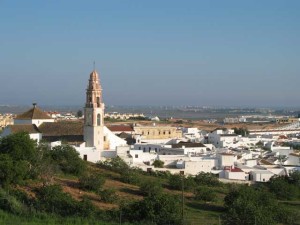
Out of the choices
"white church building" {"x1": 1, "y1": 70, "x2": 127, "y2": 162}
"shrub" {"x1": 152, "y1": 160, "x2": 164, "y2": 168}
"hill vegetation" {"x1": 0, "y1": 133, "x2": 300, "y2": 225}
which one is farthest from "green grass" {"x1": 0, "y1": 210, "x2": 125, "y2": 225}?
"shrub" {"x1": 152, "y1": 160, "x2": 164, "y2": 168}

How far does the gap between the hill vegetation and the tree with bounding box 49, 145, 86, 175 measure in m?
0.03

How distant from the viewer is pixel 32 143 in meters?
26.8

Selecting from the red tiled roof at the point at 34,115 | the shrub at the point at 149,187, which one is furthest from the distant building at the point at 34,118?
the shrub at the point at 149,187

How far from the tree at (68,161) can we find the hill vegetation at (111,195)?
0.08 ft

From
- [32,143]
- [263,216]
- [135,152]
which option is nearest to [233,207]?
[263,216]

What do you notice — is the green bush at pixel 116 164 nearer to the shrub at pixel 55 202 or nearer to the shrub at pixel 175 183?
the shrub at pixel 175 183

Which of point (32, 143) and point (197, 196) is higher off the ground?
point (32, 143)

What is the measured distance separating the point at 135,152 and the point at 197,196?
1002 cm

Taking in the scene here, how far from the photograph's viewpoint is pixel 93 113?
35000 millimetres

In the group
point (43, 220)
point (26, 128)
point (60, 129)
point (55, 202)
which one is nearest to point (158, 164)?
point (60, 129)

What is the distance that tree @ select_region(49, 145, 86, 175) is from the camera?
28.7 metres

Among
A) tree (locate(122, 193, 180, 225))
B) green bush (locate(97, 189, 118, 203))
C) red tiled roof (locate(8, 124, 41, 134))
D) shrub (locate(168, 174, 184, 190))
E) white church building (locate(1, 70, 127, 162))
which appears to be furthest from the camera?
red tiled roof (locate(8, 124, 41, 134))

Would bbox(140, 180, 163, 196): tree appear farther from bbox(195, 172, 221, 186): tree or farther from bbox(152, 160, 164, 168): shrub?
bbox(152, 160, 164, 168): shrub

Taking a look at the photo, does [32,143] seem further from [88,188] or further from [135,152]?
[135,152]
